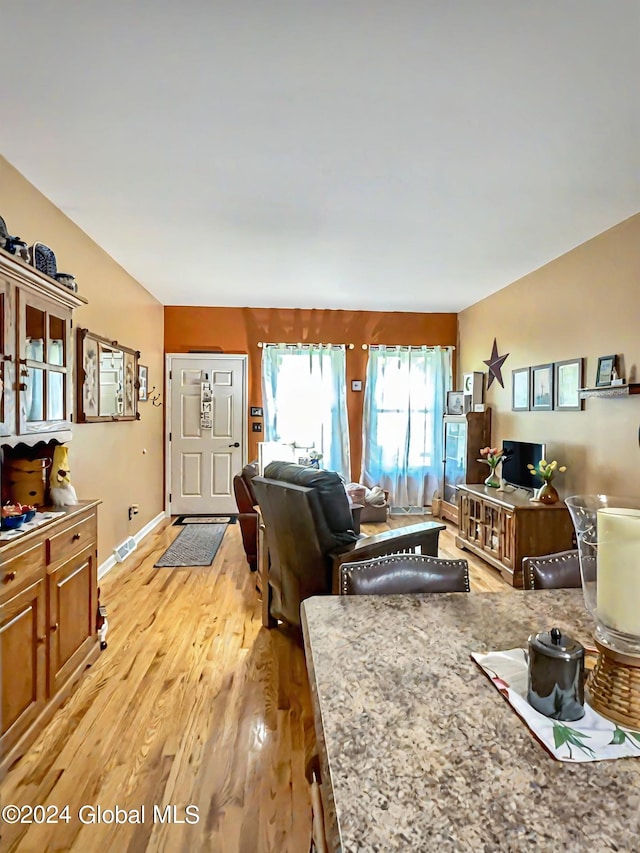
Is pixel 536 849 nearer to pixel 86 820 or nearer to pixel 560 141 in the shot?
pixel 86 820

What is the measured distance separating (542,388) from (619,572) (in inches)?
157

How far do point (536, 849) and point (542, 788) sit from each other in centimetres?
12

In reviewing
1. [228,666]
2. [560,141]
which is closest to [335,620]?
[228,666]

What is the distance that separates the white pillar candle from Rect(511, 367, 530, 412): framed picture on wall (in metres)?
4.16

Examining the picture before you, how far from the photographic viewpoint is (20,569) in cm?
197

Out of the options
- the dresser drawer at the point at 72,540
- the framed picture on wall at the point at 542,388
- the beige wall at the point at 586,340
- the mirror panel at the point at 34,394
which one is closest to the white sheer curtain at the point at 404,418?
the beige wall at the point at 586,340

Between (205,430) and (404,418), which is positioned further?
(404,418)

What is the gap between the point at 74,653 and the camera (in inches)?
97.0

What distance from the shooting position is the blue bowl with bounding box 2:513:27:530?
2039 millimetres

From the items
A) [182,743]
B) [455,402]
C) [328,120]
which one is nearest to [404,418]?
[455,402]

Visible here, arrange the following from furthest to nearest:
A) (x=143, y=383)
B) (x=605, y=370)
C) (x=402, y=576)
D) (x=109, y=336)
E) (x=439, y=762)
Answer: (x=143, y=383)
(x=109, y=336)
(x=605, y=370)
(x=402, y=576)
(x=439, y=762)

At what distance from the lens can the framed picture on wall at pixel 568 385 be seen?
4031 millimetres

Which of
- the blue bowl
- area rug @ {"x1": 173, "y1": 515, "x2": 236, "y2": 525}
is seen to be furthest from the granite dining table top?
area rug @ {"x1": 173, "y1": 515, "x2": 236, "y2": 525}

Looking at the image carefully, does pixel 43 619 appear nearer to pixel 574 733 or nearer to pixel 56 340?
pixel 56 340
